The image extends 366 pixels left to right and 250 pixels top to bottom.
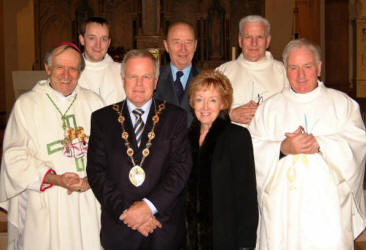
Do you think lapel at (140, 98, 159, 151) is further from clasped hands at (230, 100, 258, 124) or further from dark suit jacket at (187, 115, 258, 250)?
clasped hands at (230, 100, 258, 124)

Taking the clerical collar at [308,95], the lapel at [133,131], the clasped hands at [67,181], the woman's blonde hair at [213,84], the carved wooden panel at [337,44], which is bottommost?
the clasped hands at [67,181]

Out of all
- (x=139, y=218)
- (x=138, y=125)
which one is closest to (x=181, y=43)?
(x=138, y=125)

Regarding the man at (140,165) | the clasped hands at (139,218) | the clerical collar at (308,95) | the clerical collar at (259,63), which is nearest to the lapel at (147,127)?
the man at (140,165)

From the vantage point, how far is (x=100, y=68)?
3.87 meters

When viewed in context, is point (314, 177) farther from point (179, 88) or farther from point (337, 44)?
point (337, 44)

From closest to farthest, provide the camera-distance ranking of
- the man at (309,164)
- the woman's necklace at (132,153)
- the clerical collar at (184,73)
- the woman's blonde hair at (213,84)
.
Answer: the woman's necklace at (132,153), the woman's blonde hair at (213,84), the man at (309,164), the clerical collar at (184,73)

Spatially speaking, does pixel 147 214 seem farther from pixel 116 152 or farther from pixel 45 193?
pixel 45 193

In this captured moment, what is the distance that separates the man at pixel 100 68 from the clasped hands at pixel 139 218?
58.6 inches

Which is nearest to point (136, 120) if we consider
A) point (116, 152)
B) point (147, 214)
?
point (116, 152)

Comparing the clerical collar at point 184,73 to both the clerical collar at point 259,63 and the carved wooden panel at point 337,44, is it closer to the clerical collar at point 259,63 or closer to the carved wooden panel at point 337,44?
the clerical collar at point 259,63

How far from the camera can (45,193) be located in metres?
2.99

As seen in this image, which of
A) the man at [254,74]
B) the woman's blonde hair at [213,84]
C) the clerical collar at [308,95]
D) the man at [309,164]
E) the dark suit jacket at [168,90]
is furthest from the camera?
the man at [254,74]

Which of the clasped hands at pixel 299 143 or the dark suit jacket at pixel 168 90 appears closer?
the clasped hands at pixel 299 143

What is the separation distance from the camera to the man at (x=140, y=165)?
101 inches
